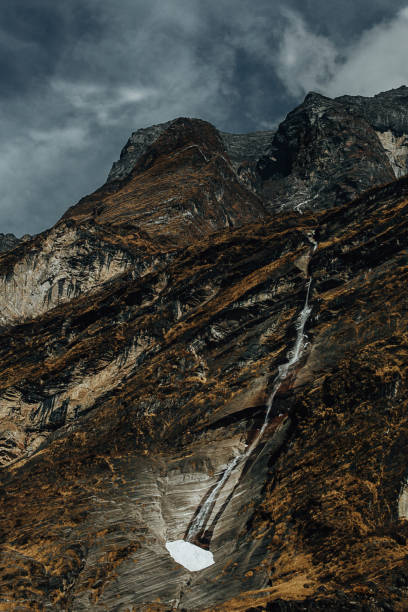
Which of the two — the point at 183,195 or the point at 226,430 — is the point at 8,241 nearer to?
the point at 183,195

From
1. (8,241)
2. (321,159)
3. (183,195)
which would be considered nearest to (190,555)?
(183,195)

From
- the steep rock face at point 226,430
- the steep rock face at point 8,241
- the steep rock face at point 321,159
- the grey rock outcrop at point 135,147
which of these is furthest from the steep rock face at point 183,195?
the grey rock outcrop at point 135,147

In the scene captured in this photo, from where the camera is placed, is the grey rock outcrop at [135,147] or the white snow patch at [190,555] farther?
the grey rock outcrop at [135,147]

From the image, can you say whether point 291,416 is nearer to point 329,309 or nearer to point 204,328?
point 329,309

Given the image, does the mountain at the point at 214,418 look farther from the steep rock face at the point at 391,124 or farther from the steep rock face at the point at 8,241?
the steep rock face at the point at 391,124

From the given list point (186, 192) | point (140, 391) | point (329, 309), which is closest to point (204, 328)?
point (140, 391)

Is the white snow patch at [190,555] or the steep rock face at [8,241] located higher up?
the steep rock face at [8,241]

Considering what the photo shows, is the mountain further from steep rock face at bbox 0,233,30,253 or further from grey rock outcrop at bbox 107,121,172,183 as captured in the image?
grey rock outcrop at bbox 107,121,172,183
